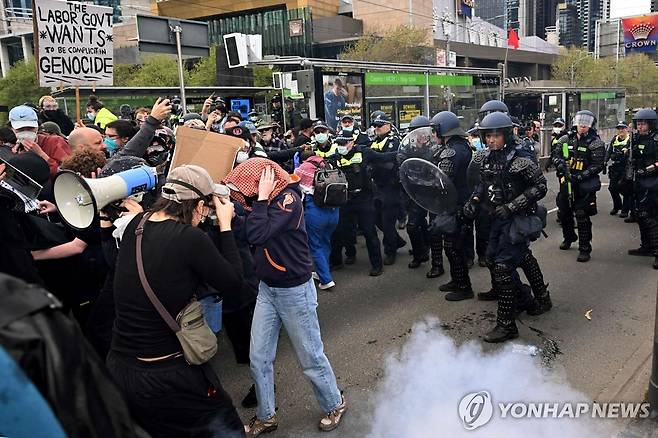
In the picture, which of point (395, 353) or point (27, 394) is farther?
point (395, 353)

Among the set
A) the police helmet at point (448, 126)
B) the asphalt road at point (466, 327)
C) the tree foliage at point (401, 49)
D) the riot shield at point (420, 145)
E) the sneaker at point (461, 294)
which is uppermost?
the tree foliage at point (401, 49)

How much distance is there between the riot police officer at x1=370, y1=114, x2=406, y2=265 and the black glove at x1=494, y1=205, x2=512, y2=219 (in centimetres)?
245

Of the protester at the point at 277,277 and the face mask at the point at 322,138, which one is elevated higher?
the face mask at the point at 322,138

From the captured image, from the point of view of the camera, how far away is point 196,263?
8.18 ft

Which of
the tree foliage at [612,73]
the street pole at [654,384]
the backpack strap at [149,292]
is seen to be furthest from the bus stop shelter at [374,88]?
the tree foliage at [612,73]

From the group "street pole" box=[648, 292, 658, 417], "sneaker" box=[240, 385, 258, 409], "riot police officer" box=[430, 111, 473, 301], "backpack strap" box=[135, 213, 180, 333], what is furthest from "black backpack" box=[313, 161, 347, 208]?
"backpack strap" box=[135, 213, 180, 333]

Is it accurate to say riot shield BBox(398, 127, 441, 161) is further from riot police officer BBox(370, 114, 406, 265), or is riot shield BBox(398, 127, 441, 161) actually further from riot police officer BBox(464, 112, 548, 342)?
riot police officer BBox(464, 112, 548, 342)

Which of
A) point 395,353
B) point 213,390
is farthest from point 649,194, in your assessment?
point 213,390

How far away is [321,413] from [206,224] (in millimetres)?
1494

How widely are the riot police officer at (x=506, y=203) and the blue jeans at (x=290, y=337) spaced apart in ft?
6.33

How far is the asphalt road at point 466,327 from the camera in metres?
4.01

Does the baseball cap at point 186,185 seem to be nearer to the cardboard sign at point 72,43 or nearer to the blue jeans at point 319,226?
the blue jeans at point 319,226

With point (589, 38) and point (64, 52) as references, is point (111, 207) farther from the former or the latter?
point (589, 38)

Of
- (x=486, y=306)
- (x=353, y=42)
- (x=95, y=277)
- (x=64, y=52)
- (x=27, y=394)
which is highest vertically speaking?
(x=353, y=42)
